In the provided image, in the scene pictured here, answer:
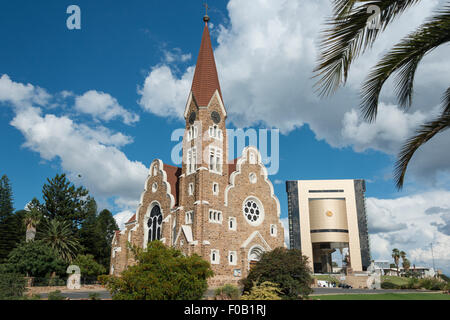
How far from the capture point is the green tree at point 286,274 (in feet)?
55.7

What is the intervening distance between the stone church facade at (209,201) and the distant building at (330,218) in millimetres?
42240

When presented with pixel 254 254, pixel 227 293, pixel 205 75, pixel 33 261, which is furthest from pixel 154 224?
pixel 227 293

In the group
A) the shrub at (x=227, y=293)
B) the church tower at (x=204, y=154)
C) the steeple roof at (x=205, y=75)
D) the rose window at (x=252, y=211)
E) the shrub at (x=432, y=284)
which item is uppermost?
the steeple roof at (x=205, y=75)

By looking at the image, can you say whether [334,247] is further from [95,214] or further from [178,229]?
[178,229]

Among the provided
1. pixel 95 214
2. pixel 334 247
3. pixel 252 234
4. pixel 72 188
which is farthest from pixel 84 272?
pixel 334 247

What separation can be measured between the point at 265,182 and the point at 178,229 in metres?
10.8

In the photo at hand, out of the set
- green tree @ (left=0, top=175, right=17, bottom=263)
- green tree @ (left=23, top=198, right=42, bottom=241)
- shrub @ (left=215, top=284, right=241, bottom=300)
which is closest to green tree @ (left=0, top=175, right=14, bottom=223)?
green tree @ (left=0, top=175, right=17, bottom=263)

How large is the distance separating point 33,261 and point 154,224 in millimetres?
11260

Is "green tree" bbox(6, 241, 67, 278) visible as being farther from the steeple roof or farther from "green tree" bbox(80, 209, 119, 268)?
the steeple roof

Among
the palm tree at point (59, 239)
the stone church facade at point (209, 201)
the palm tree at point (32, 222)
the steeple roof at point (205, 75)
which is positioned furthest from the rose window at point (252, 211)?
the palm tree at point (32, 222)

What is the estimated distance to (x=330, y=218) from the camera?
7556 cm

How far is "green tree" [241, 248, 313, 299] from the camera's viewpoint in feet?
55.7

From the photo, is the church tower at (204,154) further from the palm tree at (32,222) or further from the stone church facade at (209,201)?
the palm tree at (32,222)
